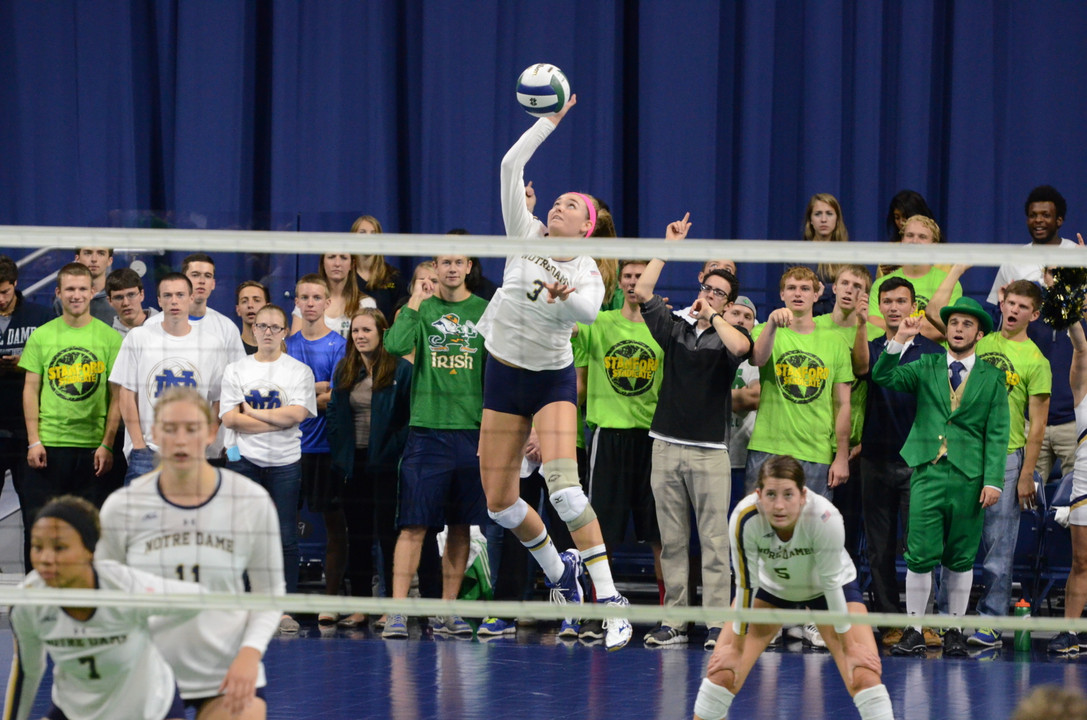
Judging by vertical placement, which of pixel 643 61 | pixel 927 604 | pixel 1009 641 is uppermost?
pixel 643 61

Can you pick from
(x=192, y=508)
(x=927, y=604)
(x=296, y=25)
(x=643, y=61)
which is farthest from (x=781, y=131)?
(x=192, y=508)

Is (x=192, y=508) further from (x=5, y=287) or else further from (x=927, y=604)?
(x=927, y=604)

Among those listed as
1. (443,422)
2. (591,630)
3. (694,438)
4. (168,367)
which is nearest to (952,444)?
(694,438)

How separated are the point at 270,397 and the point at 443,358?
2.93 ft

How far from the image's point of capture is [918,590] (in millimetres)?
6457

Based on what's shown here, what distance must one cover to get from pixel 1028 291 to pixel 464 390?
10.8 ft

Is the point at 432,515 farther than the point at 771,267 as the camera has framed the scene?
→ No

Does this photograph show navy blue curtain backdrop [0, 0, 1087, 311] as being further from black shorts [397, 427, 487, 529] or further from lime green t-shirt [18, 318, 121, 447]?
lime green t-shirt [18, 318, 121, 447]

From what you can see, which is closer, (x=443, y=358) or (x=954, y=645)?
(x=443, y=358)

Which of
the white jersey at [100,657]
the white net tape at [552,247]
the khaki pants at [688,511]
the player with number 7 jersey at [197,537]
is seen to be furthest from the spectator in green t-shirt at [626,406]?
the white jersey at [100,657]

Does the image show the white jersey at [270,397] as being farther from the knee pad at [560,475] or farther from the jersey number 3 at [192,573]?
the knee pad at [560,475]

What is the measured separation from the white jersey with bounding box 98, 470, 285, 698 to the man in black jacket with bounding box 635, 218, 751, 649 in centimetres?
229

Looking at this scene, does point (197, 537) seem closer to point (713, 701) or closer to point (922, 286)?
point (713, 701)

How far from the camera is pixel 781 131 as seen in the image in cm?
1191
